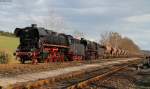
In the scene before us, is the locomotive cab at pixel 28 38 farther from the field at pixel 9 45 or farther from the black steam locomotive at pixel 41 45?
the field at pixel 9 45

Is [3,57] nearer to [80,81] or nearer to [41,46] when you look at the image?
[41,46]

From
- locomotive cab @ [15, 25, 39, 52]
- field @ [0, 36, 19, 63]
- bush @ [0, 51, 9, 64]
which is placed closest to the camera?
locomotive cab @ [15, 25, 39, 52]

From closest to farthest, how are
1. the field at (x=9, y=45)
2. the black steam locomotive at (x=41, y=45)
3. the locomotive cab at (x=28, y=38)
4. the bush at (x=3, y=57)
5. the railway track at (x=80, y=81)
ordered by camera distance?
the railway track at (x=80, y=81) → the black steam locomotive at (x=41, y=45) → the locomotive cab at (x=28, y=38) → the bush at (x=3, y=57) → the field at (x=9, y=45)

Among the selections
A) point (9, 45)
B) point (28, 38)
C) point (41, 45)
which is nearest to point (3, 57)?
point (9, 45)

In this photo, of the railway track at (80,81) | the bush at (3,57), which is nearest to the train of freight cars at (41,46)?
the bush at (3,57)

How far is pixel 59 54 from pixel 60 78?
19.5 m

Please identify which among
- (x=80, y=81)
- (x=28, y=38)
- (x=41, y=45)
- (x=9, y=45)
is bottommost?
(x=80, y=81)

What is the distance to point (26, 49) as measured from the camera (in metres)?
31.4

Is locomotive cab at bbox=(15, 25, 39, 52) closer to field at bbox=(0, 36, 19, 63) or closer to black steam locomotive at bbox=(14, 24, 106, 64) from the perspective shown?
black steam locomotive at bbox=(14, 24, 106, 64)

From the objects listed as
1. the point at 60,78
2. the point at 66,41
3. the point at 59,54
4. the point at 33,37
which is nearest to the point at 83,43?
the point at 66,41

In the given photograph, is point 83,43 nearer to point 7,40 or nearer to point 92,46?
point 92,46

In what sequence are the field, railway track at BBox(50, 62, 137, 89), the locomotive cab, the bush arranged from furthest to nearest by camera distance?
the field → the bush → the locomotive cab → railway track at BBox(50, 62, 137, 89)

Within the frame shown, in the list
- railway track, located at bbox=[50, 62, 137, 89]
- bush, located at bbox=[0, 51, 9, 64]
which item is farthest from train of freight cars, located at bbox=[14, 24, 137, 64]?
railway track, located at bbox=[50, 62, 137, 89]

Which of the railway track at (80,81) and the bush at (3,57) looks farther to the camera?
the bush at (3,57)
